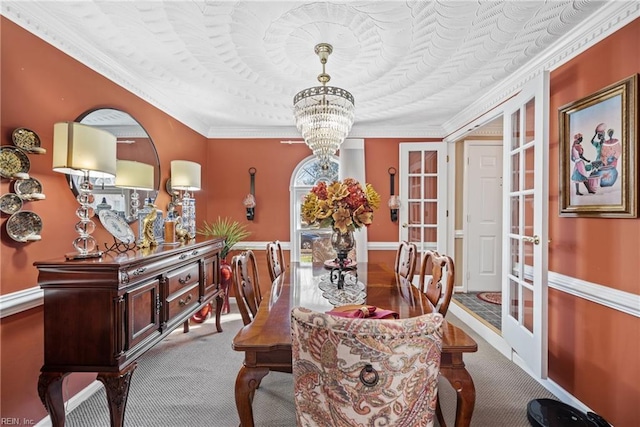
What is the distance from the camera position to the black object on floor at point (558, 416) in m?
1.67

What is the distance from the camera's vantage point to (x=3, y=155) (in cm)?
150

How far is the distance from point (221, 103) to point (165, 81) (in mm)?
640

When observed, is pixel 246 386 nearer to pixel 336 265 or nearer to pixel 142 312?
pixel 142 312

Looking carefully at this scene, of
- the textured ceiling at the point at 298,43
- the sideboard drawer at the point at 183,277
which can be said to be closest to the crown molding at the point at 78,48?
the textured ceiling at the point at 298,43

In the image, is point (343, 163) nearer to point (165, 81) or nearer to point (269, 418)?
point (165, 81)

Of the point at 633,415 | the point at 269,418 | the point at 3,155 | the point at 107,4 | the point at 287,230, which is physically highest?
the point at 107,4

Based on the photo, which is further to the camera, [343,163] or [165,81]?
[343,163]

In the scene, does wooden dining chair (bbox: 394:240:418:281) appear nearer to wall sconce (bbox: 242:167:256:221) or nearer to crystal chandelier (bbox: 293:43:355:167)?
crystal chandelier (bbox: 293:43:355:167)

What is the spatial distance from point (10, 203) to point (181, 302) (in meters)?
1.16

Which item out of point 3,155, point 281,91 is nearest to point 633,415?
point 281,91

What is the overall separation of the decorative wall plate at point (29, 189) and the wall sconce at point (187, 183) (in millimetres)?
1140

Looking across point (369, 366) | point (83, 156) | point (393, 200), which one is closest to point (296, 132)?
point (393, 200)

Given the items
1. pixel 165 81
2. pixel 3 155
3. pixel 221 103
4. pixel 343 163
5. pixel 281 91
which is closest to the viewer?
pixel 3 155

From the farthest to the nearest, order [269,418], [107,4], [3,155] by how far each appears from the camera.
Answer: [269,418] → [107,4] → [3,155]
